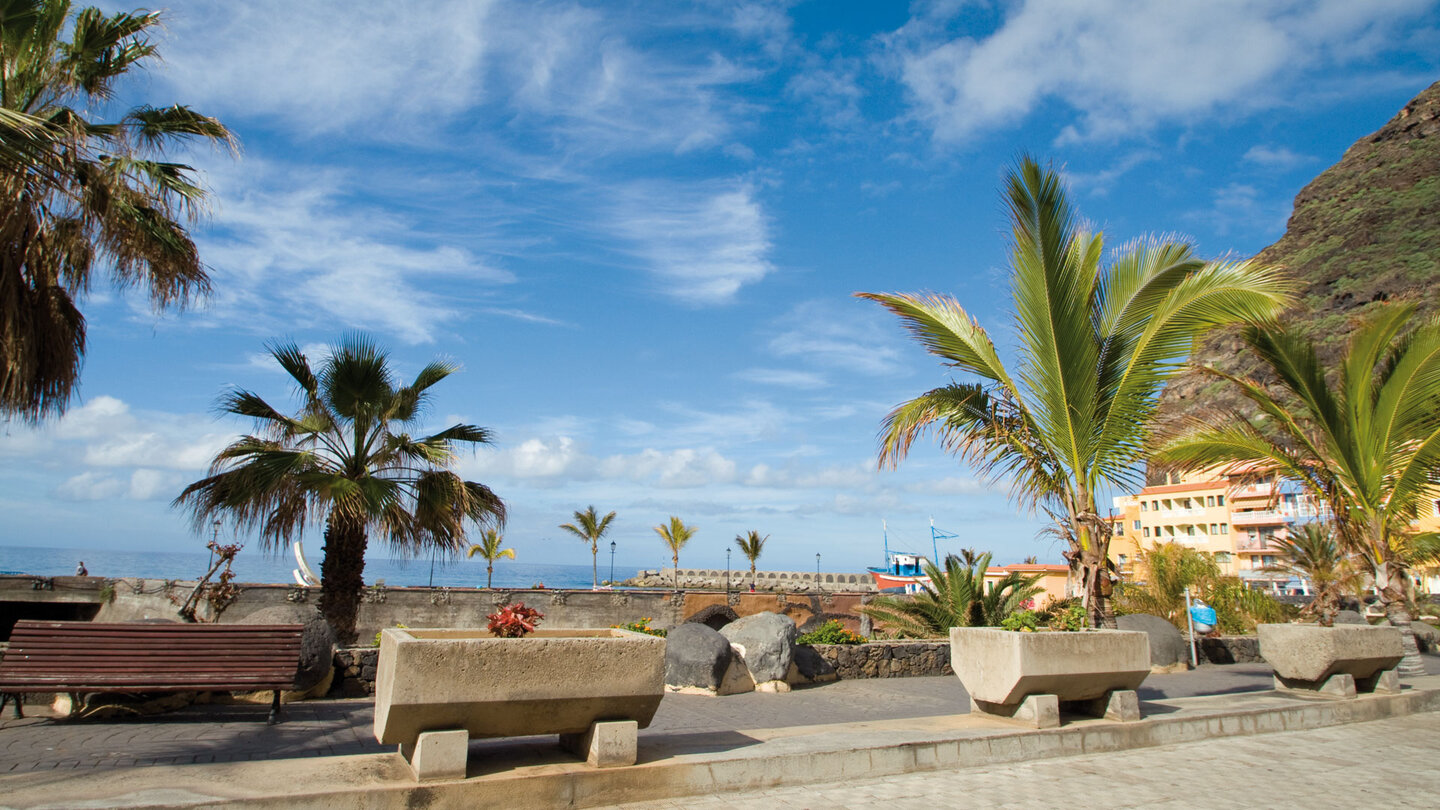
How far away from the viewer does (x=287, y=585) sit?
23.9m

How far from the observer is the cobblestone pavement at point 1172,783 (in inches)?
205

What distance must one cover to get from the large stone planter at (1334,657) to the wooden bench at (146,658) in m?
10.5

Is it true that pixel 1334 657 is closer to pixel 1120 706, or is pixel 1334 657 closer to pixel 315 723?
pixel 1120 706

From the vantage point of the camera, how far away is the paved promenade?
6.17 meters

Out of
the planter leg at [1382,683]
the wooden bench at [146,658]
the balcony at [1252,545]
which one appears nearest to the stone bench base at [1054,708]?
the planter leg at [1382,683]

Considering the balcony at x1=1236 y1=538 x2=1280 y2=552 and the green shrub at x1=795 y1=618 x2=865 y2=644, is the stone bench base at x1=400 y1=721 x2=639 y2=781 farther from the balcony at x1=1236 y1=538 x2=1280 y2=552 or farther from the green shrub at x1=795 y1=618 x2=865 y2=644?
the balcony at x1=1236 y1=538 x2=1280 y2=552

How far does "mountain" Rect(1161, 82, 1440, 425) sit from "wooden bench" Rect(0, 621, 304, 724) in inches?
2210

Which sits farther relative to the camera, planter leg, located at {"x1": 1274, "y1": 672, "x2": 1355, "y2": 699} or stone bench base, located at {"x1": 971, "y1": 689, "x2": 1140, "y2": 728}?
planter leg, located at {"x1": 1274, "y1": 672, "x2": 1355, "y2": 699}

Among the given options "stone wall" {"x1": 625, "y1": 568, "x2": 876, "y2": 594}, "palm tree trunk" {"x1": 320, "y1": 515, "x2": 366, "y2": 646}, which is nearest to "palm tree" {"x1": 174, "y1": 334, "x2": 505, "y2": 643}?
"palm tree trunk" {"x1": 320, "y1": 515, "x2": 366, "y2": 646}

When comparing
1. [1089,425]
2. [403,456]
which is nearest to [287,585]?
[403,456]

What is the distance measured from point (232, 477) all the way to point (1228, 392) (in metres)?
68.6

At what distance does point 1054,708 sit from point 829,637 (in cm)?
580

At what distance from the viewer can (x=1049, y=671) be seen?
6723 mm

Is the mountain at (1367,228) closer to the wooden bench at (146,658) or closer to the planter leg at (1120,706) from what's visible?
the planter leg at (1120,706)
